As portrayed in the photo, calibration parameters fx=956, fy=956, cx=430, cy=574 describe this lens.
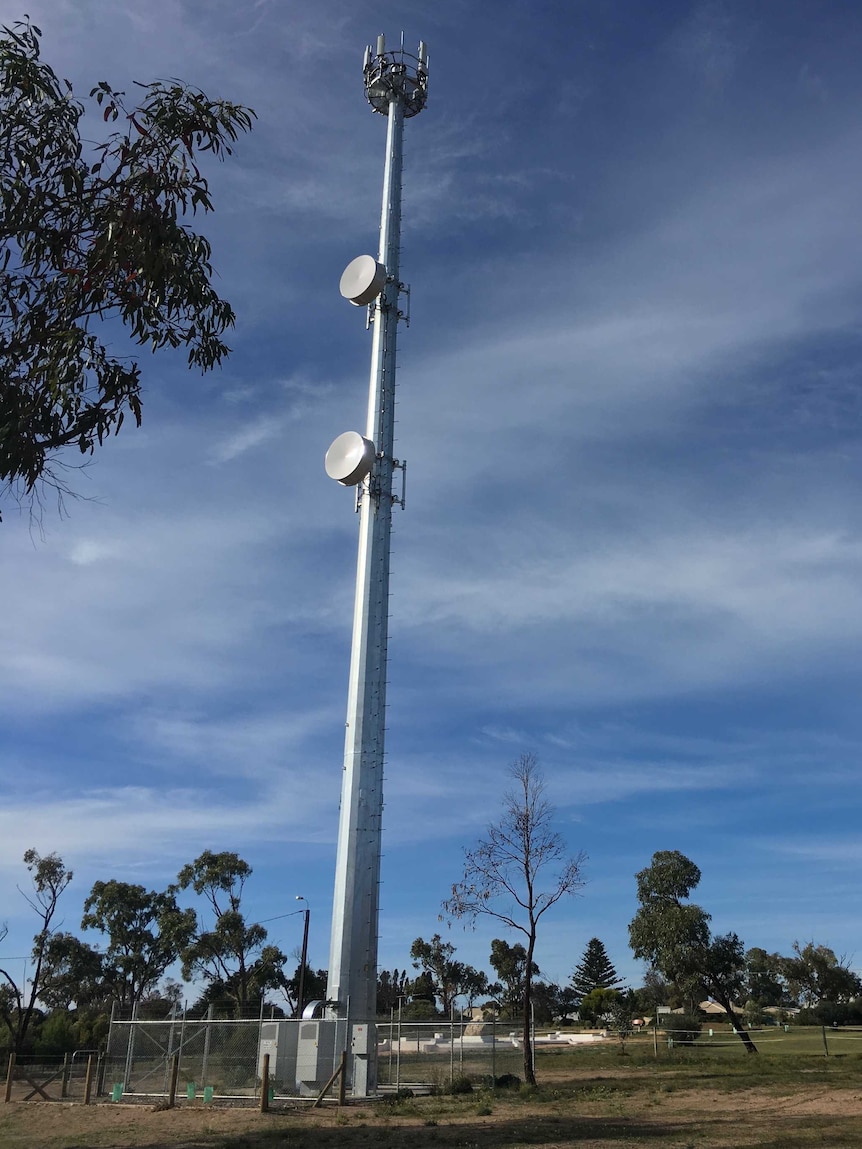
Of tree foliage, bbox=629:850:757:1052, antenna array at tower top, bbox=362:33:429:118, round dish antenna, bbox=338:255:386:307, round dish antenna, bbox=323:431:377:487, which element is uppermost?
antenna array at tower top, bbox=362:33:429:118

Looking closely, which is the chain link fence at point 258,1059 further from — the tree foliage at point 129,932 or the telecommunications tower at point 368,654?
the tree foliage at point 129,932

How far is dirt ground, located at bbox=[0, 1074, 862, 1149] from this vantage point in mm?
17516

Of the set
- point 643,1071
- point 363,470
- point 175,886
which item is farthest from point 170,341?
point 175,886

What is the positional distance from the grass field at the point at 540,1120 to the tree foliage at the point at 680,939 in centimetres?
1375

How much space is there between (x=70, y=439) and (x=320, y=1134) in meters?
14.4

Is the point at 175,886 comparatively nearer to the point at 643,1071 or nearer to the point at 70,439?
the point at 643,1071

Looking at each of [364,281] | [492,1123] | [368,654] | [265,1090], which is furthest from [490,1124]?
[364,281]

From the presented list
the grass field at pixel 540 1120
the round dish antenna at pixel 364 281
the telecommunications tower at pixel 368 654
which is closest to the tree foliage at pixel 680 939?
the grass field at pixel 540 1120

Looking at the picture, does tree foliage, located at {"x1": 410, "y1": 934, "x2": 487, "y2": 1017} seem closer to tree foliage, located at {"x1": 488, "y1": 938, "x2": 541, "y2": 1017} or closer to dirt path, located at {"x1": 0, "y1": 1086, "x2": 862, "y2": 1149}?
tree foliage, located at {"x1": 488, "y1": 938, "x2": 541, "y2": 1017}

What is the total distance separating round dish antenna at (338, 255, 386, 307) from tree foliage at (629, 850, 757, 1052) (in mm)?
30059

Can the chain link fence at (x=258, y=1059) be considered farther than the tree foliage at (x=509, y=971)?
No

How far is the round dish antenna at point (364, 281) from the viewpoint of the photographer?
3506cm

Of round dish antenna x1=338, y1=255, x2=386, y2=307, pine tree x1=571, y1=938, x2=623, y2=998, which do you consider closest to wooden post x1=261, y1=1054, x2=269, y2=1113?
round dish antenna x1=338, y1=255, x2=386, y2=307

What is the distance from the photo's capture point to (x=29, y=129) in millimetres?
13289
